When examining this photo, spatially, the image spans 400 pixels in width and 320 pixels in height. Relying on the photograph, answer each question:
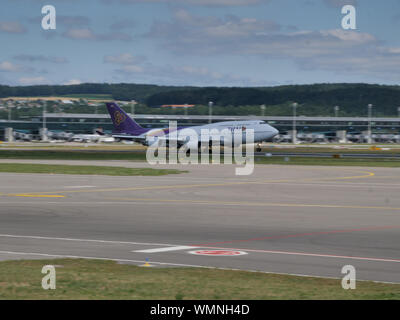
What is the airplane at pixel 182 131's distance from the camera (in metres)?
101

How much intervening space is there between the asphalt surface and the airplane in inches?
1882

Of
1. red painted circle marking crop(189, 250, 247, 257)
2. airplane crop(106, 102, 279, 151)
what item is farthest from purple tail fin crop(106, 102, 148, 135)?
red painted circle marking crop(189, 250, 247, 257)

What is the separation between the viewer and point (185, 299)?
43.1 feet

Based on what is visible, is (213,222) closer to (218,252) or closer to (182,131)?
(218,252)

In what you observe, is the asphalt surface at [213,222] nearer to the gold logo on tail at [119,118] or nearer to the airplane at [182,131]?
the airplane at [182,131]

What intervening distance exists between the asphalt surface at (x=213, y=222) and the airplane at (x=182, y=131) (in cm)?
4781

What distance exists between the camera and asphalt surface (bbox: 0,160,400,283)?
19.8 meters

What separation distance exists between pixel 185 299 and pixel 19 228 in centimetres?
1460

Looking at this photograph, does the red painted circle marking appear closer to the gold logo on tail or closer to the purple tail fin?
the purple tail fin

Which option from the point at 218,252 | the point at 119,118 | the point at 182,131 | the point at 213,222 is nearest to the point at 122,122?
the point at 119,118

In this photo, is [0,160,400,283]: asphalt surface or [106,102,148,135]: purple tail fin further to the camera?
[106,102,148,135]: purple tail fin

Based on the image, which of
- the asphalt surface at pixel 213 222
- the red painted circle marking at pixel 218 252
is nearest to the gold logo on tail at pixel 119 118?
the asphalt surface at pixel 213 222

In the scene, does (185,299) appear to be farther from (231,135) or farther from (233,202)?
(231,135)

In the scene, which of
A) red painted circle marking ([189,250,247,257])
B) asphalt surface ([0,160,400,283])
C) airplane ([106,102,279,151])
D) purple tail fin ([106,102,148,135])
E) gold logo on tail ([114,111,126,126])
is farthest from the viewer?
gold logo on tail ([114,111,126,126])
